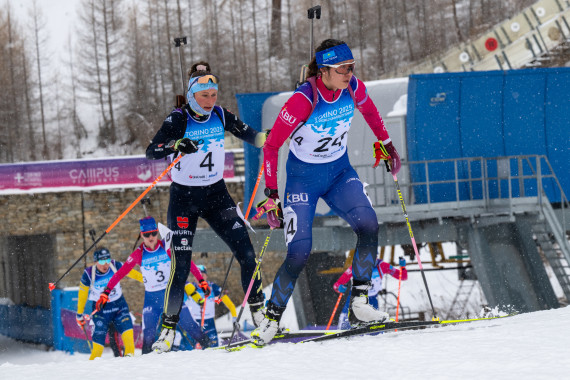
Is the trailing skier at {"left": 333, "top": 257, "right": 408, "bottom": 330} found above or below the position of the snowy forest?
below

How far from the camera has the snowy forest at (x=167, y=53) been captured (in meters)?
40.2

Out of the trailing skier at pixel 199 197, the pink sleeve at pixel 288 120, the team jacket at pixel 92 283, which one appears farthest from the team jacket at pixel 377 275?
the pink sleeve at pixel 288 120

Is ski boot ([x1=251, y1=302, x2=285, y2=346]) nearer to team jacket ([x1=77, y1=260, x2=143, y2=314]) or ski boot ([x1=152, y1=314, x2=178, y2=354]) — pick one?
ski boot ([x1=152, y1=314, x2=178, y2=354])

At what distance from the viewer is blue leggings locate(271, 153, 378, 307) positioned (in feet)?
15.9

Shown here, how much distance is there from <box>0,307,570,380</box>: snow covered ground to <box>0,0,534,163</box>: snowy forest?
3330cm

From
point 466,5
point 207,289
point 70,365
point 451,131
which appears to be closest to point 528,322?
point 70,365

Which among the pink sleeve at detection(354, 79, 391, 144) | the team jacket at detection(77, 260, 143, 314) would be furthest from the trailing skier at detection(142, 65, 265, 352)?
the team jacket at detection(77, 260, 143, 314)

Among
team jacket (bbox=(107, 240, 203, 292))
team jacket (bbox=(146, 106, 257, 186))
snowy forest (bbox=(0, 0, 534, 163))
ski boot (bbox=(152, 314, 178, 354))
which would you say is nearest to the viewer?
ski boot (bbox=(152, 314, 178, 354))

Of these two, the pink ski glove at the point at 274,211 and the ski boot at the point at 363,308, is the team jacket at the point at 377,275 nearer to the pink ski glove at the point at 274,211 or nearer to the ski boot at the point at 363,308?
the ski boot at the point at 363,308

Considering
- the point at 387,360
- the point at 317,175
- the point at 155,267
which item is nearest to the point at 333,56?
the point at 317,175

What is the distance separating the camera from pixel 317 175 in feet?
16.1

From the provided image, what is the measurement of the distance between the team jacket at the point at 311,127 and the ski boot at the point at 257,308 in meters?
1.20

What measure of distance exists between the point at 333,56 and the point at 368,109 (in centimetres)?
59

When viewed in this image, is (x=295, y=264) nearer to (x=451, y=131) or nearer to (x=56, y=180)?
(x=451, y=131)
